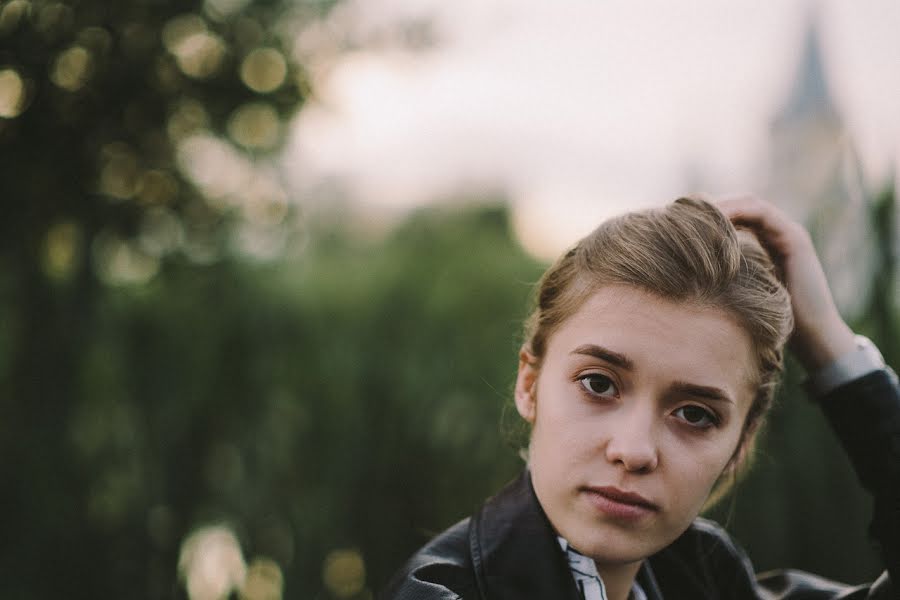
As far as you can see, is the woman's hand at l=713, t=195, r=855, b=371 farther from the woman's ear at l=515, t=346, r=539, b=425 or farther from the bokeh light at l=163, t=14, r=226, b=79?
the bokeh light at l=163, t=14, r=226, b=79

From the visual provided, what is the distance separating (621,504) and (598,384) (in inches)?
6.5

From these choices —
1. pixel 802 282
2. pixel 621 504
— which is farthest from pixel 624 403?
pixel 802 282

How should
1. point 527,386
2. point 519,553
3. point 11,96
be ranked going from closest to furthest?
point 519,553 < point 527,386 < point 11,96

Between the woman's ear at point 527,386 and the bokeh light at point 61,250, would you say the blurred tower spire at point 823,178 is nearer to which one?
the woman's ear at point 527,386

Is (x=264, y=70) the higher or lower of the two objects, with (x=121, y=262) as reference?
higher

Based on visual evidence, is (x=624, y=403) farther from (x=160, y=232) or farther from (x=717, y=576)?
(x=160, y=232)

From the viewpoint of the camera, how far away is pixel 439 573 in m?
1.19

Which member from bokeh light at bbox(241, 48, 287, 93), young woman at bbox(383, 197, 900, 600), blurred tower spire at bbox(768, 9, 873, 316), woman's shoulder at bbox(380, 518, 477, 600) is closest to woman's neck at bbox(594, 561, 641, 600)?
young woman at bbox(383, 197, 900, 600)

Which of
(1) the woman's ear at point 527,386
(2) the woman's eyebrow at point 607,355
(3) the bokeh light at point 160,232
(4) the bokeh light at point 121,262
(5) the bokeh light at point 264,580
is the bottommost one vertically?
(5) the bokeh light at point 264,580

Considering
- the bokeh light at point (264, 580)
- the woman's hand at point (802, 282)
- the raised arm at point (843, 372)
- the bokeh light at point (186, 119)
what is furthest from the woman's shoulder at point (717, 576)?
the bokeh light at point (186, 119)

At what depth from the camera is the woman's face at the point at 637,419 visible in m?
1.12

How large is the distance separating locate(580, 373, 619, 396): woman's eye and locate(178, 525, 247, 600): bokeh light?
208 centimetres

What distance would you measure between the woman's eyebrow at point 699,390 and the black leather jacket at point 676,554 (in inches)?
11.1

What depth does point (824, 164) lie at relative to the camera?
8.46 ft
